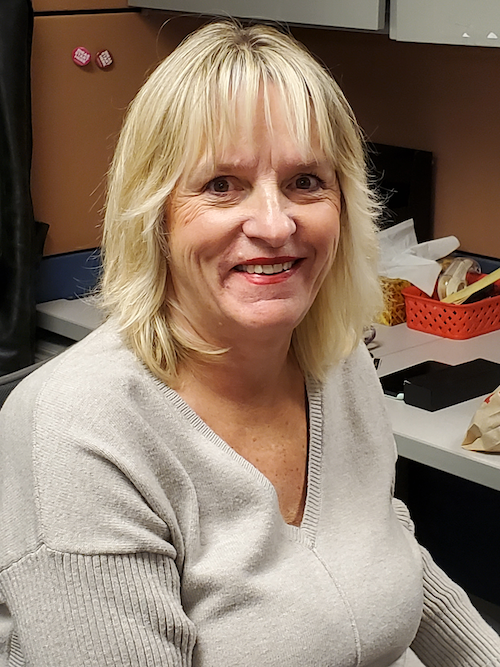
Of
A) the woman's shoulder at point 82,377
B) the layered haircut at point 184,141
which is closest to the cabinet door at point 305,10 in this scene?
the layered haircut at point 184,141

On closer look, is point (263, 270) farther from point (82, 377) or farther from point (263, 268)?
point (82, 377)

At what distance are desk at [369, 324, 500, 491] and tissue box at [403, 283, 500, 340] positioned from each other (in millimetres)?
19

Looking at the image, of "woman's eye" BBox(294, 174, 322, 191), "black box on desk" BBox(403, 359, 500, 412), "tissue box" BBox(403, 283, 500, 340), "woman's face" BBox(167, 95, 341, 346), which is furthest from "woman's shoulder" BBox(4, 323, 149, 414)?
"tissue box" BBox(403, 283, 500, 340)

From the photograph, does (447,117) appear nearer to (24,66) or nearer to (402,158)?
(402,158)

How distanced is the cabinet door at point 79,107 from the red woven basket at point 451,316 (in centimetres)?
91

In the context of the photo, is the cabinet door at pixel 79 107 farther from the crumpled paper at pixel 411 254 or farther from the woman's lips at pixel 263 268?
the woman's lips at pixel 263 268

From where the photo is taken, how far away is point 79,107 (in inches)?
99.3

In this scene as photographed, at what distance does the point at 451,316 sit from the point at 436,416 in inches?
19.6

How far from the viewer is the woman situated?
0.97 metres

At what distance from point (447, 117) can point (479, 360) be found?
76 centimetres

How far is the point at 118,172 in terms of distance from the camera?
45.1 inches

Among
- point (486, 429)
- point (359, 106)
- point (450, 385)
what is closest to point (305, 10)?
point (359, 106)

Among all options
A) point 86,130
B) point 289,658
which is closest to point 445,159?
point 86,130

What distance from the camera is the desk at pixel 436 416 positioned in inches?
60.8
